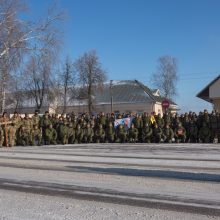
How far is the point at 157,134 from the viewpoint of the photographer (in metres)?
21.8

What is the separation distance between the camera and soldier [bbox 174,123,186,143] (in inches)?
846

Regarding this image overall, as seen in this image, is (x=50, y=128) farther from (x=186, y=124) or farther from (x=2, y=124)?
(x=186, y=124)

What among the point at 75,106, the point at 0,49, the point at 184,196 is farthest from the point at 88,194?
the point at 75,106

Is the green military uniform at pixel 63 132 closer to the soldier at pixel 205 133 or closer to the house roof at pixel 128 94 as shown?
the soldier at pixel 205 133

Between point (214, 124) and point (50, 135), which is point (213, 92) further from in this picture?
point (50, 135)

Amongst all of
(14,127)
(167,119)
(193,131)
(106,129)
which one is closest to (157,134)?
(167,119)

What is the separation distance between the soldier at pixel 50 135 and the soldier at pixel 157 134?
462 centimetres

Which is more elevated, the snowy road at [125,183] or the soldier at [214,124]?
the soldier at [214,124]

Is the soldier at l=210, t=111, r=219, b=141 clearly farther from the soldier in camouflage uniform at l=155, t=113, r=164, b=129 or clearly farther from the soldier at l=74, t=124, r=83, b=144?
the soldier at l=74, t=124, r=83, b=144

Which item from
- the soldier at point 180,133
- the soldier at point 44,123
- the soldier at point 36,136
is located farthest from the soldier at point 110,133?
the soldier at point 36,136

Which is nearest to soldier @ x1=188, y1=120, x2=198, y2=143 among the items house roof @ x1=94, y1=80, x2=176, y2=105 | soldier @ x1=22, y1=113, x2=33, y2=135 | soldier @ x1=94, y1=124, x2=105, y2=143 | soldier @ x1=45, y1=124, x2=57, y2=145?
soldier @ x1=94, y1=124, x2=105, y2=143

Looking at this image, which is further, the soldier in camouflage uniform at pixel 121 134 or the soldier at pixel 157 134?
the soldier in camouflage uniform at pixel 121 134

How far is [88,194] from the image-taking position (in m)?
8.12

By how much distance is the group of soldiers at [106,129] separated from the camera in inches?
840
